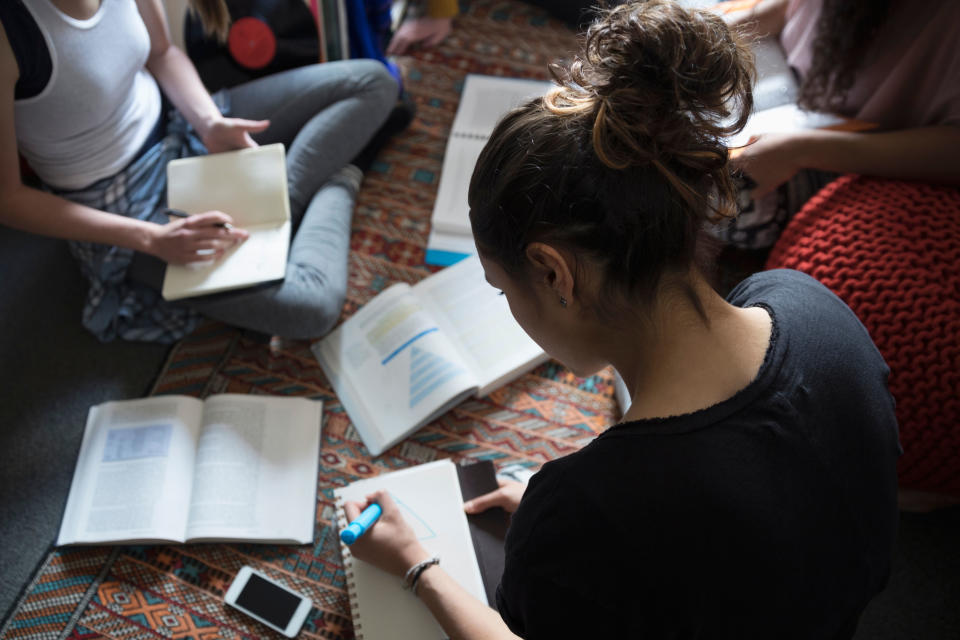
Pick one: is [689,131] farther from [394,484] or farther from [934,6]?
[934,6]

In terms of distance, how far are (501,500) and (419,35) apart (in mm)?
1314

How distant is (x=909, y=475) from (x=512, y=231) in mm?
839

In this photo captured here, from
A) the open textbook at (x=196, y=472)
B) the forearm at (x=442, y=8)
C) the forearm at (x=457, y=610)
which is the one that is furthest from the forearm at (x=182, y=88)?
the forearm at (x=457, y=610)

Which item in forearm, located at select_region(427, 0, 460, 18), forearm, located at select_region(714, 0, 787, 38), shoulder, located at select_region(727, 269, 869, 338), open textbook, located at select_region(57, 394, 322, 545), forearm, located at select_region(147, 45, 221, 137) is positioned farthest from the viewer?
forearm, located at select_region(427, 0, 460, 18)

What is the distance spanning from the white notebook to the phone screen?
102 millimetres

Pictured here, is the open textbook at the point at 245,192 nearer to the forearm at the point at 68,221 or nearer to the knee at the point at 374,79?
the forearm at the point at 68,221

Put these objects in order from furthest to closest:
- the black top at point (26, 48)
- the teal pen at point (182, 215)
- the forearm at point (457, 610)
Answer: the teal pen at point (182, 215)
the black top at point (26, 48)
the forearm at point (457, 610)

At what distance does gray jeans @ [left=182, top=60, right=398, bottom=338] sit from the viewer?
1257 millimetres

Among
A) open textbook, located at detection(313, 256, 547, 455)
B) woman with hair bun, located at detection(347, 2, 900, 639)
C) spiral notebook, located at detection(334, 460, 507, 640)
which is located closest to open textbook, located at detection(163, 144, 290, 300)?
open textbook, located at detection(313, 256, 547, 455)

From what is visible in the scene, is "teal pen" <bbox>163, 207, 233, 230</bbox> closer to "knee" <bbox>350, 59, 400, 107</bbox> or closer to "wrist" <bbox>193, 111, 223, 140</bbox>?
"wrist" <bbox>193, 111, 223, 140</bbox>

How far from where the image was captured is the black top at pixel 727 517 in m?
0.56

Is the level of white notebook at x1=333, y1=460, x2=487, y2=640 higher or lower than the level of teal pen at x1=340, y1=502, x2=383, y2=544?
lower

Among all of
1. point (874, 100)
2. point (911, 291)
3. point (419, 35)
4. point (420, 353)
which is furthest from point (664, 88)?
point (419, 35)

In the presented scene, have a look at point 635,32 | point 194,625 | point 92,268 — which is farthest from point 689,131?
point 92,268
